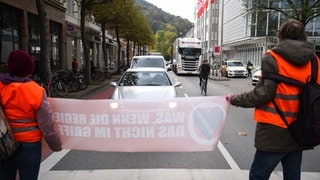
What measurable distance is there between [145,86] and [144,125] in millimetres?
5389

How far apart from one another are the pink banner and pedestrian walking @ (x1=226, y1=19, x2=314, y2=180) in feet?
3.27

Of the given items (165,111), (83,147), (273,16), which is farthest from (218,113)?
(273,16)

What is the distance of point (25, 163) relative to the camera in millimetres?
3303

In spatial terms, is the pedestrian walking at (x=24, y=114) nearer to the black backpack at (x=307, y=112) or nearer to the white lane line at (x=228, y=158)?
the black backpack at (x=307, y=112)

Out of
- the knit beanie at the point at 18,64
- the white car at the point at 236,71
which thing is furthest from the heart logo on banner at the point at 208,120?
the white car at the point at 236,71

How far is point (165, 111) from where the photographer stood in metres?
4.47

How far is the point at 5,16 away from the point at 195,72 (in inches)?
940

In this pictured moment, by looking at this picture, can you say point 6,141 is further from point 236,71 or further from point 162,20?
point 162,20

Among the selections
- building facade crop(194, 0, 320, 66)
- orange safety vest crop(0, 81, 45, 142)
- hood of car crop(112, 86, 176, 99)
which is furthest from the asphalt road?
building facade crop(194, 0, 320, 66)

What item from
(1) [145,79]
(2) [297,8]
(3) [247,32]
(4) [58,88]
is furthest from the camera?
(3) [247,32]

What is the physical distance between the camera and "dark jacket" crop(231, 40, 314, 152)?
10.5 ft

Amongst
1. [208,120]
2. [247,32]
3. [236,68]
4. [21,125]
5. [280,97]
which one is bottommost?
[236,68]

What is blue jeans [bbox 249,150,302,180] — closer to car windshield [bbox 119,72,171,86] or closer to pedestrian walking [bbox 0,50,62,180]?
pedestrian walking [bbox 0,50,62,180]

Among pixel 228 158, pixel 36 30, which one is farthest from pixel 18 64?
pixel 36 30
